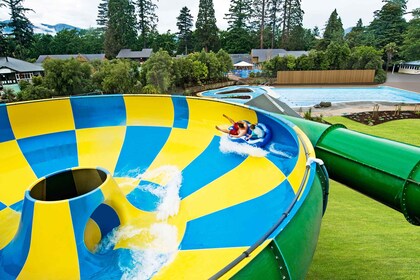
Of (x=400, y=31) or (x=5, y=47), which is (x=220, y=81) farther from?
(x=400, y=31)

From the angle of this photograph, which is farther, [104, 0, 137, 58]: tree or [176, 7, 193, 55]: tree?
[176, 7, 193, 55]: tree

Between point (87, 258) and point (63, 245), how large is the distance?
6.9 inches

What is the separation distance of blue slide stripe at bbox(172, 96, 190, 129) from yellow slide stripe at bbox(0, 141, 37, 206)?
1.71 meters

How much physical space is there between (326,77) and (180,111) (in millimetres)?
22861

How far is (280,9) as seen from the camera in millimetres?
39156

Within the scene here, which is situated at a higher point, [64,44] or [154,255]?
[64,44]

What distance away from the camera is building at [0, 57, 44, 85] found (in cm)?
2243

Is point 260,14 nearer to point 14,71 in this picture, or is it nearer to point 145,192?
point 14,71

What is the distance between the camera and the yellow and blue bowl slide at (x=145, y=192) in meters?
1.82

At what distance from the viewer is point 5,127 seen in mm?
3281

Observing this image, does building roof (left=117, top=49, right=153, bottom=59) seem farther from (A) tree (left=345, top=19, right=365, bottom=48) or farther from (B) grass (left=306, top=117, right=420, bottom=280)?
(B) grass (left=306, top=117, right=420, bottom=280)

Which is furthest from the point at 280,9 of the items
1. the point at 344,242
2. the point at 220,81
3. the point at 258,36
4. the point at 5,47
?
the point at 344,242

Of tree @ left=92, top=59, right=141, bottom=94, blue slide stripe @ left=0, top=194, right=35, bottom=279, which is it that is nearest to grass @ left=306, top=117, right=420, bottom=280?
blue slide stripe @ left=0, top=194, right=35, bottom=279

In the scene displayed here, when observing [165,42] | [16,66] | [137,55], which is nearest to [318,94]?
[137,55]
